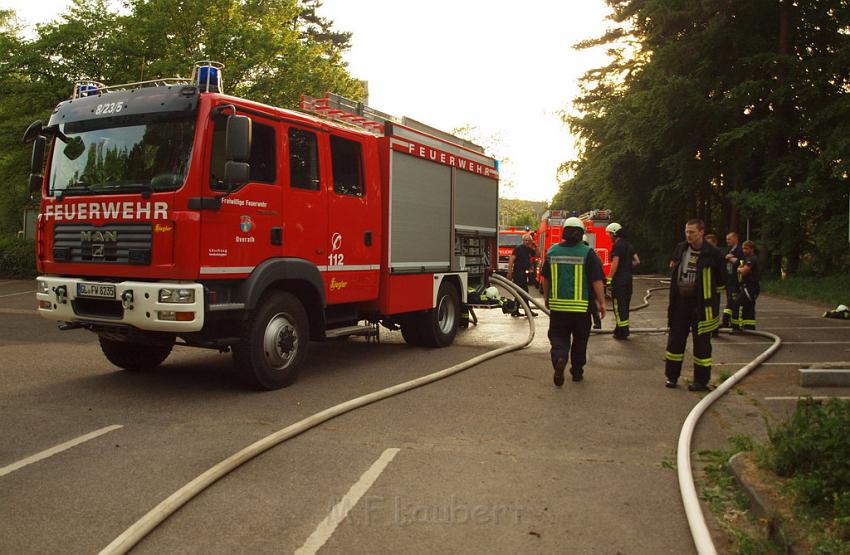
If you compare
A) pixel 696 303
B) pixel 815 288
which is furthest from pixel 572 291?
pixel 815 288

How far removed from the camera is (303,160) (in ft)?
24.0

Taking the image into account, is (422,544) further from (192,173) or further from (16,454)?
(192,173)

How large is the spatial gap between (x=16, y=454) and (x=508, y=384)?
4.47 m

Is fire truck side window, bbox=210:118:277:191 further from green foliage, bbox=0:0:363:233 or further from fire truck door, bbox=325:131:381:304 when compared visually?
green foliage, bbox=0:0:363:233

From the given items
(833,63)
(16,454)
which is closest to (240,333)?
(16,454)

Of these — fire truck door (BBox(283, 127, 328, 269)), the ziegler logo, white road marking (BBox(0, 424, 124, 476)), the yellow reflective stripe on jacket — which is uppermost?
fire truck door (BBox(283, 127, 328, 269))

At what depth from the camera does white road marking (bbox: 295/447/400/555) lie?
11.3ft

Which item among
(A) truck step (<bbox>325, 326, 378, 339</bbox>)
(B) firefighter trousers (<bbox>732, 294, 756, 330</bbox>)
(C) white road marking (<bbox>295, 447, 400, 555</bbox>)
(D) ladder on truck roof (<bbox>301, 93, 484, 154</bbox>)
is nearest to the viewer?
(C) white road marking (<bbox>295, 447, 400, 555</bbox>)

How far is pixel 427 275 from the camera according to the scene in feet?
31.5

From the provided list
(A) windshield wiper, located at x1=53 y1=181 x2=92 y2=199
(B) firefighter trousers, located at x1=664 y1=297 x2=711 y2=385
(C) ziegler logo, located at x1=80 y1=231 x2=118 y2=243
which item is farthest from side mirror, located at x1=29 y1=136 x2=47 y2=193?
(B) firefighter trousers, located at x1=664 y1=297 x2=711 y2=385

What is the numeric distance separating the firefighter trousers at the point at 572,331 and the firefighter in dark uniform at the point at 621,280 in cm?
376

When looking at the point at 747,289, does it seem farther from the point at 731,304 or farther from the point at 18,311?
the point at 18,311

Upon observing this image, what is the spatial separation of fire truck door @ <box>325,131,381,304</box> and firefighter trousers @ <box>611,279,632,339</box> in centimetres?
449

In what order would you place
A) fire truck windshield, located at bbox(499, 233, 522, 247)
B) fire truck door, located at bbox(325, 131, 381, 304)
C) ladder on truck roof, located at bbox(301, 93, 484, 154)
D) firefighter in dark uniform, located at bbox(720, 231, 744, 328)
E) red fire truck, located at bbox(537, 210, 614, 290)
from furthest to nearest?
fire truck windshield, located at bbox(499, 233, 522, 247) → red fire truck, located at bbox(537, 210, 614, 290) → firefighter in dark uniform, located at bbox(720, 231, 744, 328) → ladder on truck roof, located at bbox(301, 93, 484, 154) → fire truck door, located at bbox(325, 131, 381, 304)
